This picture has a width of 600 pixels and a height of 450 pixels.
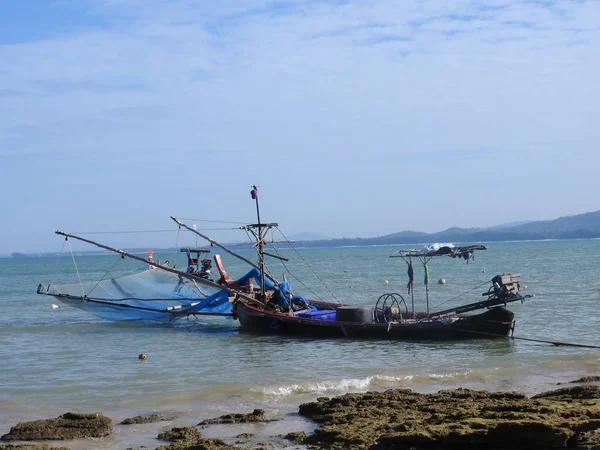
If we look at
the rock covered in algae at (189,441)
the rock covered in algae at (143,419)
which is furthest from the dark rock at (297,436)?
the rock covered in algae at (143,419)

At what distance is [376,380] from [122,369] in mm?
6628

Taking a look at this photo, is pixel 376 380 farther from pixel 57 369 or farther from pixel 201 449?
pixel 57 369

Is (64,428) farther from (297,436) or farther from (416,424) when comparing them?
(416,424)

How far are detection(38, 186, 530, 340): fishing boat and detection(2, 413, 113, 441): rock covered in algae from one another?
10402 mm

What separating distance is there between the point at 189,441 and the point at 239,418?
5.49 ft

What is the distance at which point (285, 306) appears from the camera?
27.5 m

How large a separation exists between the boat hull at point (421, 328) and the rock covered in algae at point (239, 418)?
9956mm

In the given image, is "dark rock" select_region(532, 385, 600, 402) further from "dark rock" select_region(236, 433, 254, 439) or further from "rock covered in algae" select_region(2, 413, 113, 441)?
"rock covered in algae" select_region(2, 413, 113, 441)

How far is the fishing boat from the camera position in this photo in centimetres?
2272

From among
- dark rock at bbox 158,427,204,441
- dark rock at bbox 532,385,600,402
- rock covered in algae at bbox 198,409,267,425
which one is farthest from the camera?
rock covered in algae at bbox 198,409,267,425

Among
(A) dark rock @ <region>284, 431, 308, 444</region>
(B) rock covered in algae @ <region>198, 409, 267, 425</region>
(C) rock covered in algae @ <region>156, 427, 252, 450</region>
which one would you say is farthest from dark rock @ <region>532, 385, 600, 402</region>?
(C) rock covered in algae @ <region>156, 427, 252, 450</region>

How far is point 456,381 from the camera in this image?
57.2 ft

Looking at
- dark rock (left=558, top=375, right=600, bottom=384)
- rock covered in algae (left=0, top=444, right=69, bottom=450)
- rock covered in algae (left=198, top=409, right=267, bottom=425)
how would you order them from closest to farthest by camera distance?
rock covered in algae (left=0, top=444, right=69, bottom=450), rock covered in algae (left=198, top=409, right=267, bottom=425), dark rock (left=558, top=375, right=600, bottom=384)

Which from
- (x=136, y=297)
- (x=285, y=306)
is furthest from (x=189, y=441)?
(x=136, y=297)
